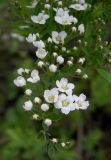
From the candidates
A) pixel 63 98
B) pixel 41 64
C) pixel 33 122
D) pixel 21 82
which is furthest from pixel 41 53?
pixel 33 122

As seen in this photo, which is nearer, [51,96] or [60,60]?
[51,96]

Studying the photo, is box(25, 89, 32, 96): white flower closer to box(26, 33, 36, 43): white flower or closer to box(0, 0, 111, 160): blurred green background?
box(26, 33, 36, 43): white flower

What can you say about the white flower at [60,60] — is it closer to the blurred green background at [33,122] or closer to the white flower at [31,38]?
the white flower at [31,38]

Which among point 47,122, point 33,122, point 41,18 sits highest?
point 41,18

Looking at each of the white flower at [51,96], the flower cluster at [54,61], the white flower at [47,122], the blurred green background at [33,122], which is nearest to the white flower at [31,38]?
the flower cluster at [54,61]

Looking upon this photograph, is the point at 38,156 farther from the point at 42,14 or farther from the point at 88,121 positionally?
the point at 42,14

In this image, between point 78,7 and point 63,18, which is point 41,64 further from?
point 78,7

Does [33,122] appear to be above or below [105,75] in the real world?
below
